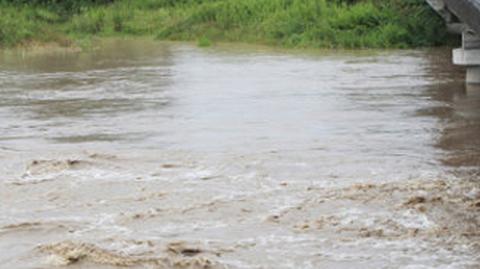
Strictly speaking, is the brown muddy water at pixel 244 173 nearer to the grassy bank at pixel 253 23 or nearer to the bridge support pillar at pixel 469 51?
the bridge support pillar at pixel 469 51

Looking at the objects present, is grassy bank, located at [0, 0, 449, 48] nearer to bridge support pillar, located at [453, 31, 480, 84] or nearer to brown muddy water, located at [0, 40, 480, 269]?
brown muddy water, located at [0, 40, 480, 269]

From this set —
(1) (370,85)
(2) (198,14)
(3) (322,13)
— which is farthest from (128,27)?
(1) (370,85)

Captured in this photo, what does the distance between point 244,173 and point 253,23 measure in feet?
58.6

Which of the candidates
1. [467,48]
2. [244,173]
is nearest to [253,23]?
[467,48]

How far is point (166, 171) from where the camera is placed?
789 cm

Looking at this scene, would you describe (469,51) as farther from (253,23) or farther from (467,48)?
(253,23)

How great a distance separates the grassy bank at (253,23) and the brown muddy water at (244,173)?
21.3 ft

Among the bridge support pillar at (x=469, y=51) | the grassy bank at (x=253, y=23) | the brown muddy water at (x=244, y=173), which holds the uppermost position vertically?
the bridge support pillar at (x=469, y=51)

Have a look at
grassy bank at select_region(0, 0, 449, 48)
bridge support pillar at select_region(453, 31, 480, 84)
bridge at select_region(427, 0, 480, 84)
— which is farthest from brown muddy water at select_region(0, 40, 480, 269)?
grassy bank at select_region(0, 0, 449, 48)

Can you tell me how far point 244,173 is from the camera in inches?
304

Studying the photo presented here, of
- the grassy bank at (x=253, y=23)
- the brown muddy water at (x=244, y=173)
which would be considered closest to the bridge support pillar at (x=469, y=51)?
the brown muddy water at (x=244, y=173)

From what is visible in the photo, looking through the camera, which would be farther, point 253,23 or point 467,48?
point 253,23

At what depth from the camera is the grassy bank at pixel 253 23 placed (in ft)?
69.6

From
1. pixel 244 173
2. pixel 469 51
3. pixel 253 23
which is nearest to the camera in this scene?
pixel 244 173
